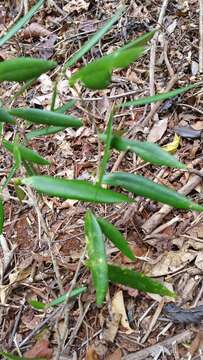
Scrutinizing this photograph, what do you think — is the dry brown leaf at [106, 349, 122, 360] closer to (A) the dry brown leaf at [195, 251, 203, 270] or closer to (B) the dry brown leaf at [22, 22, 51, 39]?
(A) the dry brown leaf at [195, 251, 203, 270]

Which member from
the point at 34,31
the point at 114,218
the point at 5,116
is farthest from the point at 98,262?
the point at 34,31

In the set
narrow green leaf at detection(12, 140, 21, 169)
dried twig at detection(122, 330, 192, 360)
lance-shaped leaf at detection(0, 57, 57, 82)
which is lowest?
Result: dried twig at detection(122, 330, 192, 360)

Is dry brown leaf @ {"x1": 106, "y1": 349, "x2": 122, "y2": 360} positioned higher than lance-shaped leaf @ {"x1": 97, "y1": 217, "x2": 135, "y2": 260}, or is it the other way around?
lance-shaped leaf @ {"x1": 97, "y1": 217, "x2": 135, "y2": 260}

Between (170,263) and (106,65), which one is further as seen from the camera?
(170,263)

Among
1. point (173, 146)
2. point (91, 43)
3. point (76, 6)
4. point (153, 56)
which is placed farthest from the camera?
point (76, 6)

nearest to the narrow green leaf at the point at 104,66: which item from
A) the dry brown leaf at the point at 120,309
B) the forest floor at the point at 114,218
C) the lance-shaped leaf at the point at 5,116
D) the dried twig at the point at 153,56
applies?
the forest floor at the point at 114,218

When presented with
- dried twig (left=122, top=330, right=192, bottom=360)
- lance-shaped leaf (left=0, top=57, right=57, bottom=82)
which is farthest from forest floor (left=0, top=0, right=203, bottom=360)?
lance-shaped leaf (left=0, top=57, right=57, bottom=82)

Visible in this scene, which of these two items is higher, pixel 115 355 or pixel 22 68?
pixel 22 68

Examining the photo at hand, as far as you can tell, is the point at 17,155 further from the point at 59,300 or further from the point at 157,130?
the point at 157,130
